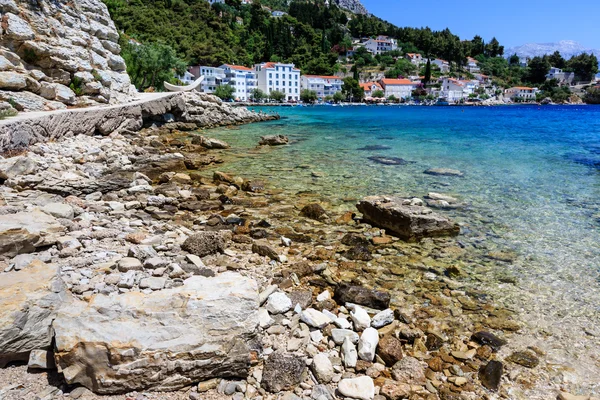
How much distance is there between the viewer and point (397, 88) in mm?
156000

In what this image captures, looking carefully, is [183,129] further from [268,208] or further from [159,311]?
[159,311]

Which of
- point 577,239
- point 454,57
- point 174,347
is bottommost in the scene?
point 577,239

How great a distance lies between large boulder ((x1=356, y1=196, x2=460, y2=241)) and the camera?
26.2 feet

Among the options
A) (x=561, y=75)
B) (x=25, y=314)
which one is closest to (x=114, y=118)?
(x=25, y=314)

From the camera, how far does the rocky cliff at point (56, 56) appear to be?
15406 mm

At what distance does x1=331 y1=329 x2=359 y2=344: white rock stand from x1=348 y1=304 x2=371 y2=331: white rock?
0.23m

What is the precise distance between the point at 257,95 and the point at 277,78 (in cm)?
1291

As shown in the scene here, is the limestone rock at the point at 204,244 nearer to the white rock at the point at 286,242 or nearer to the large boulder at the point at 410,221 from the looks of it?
the white rock at the point at 286,242

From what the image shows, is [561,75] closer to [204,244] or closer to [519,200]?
[519,200]

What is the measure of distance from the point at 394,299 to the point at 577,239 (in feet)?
18.0

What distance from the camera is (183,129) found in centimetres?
2916

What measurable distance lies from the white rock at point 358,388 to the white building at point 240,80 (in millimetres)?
123020

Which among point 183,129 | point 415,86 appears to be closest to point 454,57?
point 415,86

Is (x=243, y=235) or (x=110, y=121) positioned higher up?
(x=110, y=121)
